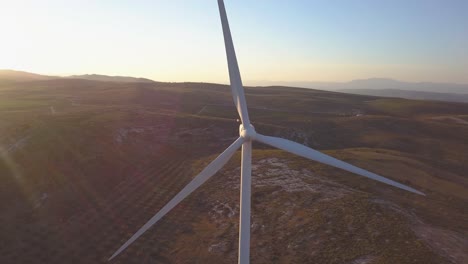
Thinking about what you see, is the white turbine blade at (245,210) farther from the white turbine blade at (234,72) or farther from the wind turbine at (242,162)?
the white turbine blade at (234,72)

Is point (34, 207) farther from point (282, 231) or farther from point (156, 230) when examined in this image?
point (282, 231)

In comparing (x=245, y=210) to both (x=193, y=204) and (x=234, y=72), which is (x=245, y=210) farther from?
(x=193, y=204)

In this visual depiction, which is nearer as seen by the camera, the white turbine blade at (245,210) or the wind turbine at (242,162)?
the white turbine blade at (245,210)

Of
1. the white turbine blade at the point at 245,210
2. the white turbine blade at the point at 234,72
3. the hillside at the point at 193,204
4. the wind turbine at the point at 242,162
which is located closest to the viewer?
the white turbine blade at the point at 245,210

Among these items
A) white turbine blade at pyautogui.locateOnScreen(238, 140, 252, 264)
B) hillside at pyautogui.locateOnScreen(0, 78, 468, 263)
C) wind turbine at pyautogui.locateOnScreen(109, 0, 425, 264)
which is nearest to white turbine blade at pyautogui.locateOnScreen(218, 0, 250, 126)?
wind turbine at pyautogui.locateOnScreen(109, 0, 425, 264)

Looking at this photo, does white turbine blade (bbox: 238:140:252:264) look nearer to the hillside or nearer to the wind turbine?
the wind turbine

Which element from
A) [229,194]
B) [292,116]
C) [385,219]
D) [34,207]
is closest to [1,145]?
[34,207]

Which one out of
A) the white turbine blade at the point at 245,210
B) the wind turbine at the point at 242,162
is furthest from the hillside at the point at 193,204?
the white turbine blade at the point at 245,210

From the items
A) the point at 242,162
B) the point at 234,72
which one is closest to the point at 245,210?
the point at 242,162
